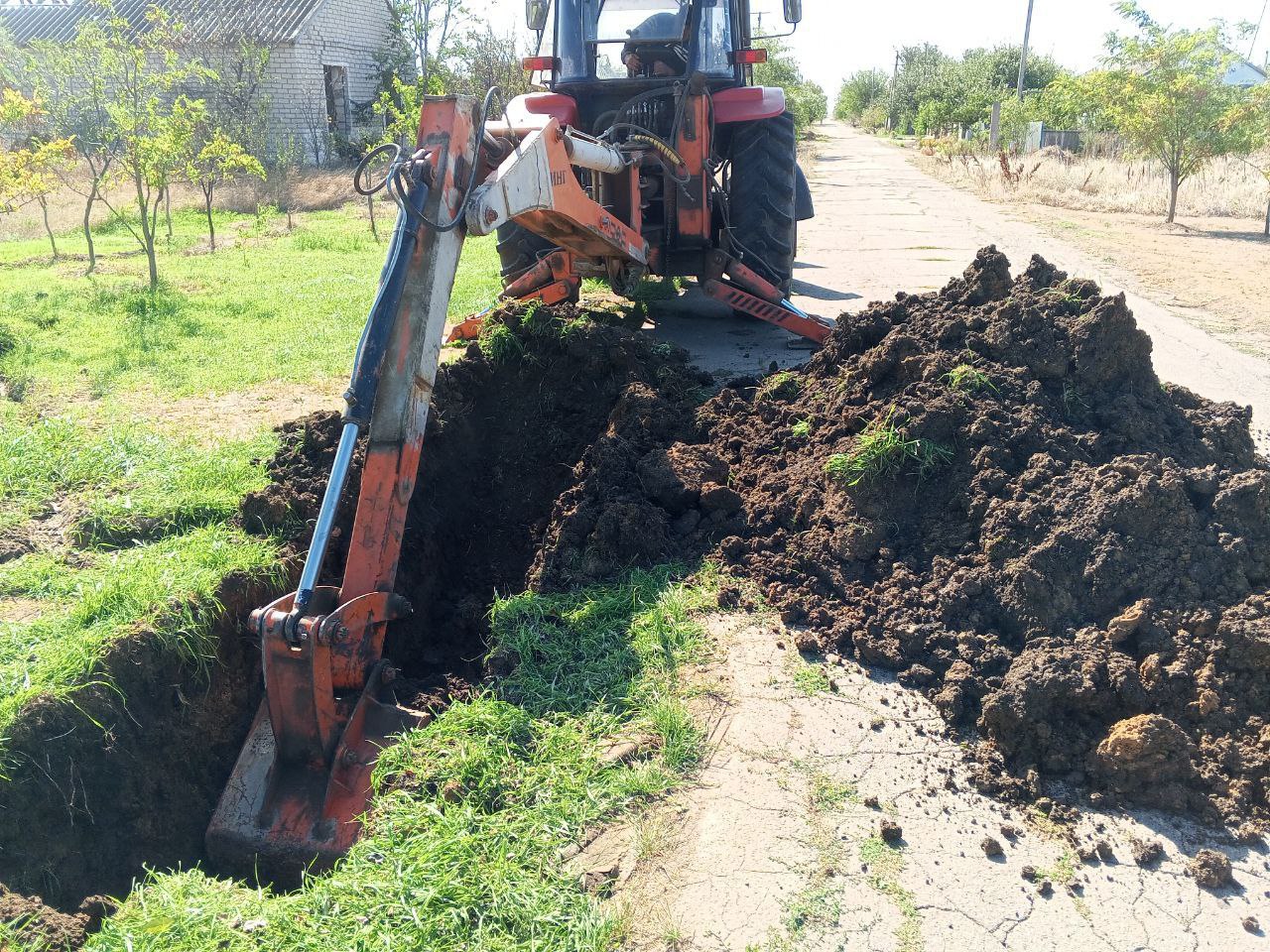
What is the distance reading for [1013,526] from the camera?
12.6 ft

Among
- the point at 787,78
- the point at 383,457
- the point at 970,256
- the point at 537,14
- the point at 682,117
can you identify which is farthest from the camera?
the point at 787,78

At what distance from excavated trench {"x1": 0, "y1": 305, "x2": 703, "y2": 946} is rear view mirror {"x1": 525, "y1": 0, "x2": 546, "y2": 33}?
11.1 ft

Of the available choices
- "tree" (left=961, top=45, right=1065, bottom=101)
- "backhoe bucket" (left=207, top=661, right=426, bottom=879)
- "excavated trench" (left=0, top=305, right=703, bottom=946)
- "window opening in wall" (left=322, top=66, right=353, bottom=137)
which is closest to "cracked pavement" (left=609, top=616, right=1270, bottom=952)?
"backhoe bucket" (left=207, top=661, right=426, bottom=879)

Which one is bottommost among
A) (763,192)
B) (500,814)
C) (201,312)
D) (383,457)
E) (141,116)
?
(500,814)

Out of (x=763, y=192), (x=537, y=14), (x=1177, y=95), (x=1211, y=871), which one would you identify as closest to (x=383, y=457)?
(x=1211, y=871)

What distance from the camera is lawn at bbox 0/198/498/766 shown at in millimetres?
3645

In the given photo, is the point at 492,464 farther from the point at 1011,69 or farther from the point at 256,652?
the point at 1011,69

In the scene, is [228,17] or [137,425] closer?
[137,425]

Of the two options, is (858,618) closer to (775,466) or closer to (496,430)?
(775,466)

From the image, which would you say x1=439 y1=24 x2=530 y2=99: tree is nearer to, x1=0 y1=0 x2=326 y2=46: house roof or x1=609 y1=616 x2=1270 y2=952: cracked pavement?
x1=0 y1=0 x2=326 y2=46: house roof

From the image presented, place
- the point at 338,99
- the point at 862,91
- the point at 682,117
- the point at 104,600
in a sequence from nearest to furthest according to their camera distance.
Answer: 1. the point at 104,600
2. the point at 682,117
3. the point at 338,99
4. the point at 862,91

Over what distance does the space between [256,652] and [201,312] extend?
21.9ft

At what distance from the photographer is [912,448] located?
4.22 meters

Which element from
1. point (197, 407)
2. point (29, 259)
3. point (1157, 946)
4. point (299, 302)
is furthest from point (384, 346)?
point (29, 259)
